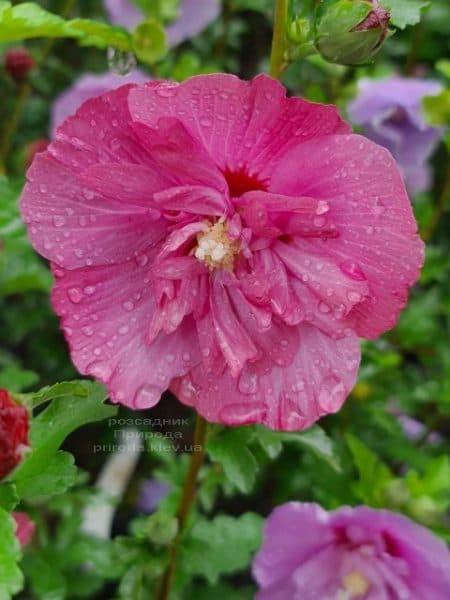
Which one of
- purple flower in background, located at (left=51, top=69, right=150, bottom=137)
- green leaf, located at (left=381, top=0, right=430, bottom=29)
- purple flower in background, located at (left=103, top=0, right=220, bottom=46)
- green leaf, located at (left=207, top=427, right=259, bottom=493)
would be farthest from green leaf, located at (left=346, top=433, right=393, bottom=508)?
purple flower in background, located at (left=103, top=0, right=220, bottom=46)

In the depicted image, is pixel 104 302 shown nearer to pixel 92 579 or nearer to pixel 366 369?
pixel 366 369

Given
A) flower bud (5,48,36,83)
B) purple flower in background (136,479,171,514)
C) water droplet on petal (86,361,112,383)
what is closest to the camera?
water droplet on petal (86,361,112,383)

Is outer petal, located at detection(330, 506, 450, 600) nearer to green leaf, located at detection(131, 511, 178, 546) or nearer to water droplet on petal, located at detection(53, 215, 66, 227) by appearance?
green leaf, located at detection(131, 511, 178, 546)

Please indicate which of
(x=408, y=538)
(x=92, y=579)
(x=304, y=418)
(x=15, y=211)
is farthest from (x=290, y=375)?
(x=92, y=579)

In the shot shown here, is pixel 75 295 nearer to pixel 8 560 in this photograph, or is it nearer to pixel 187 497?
pixel 8 560

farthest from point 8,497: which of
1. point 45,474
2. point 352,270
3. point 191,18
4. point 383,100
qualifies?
point 191,18

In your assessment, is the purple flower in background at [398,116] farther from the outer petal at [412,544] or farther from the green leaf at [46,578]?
the green leaf at [46,578]

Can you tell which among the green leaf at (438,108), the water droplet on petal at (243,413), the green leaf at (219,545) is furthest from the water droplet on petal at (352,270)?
the green leaf at (438,108)
